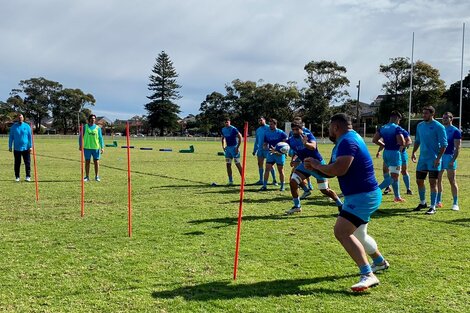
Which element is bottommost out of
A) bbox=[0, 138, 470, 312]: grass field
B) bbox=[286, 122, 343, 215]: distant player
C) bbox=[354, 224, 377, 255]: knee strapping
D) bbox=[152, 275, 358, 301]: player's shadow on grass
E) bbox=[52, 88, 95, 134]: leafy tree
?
bbox=[152, 275, 358, 301]: player's shadow on grass

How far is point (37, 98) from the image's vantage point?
107 metres

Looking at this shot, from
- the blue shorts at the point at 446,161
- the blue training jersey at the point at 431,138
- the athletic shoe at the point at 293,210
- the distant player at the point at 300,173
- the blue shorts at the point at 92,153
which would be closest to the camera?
the distant player at the point at 300,173

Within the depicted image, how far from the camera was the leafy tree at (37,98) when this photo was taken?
348 feet

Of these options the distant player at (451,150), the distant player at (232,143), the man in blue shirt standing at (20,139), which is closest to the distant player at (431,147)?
the distant player at (451,150)

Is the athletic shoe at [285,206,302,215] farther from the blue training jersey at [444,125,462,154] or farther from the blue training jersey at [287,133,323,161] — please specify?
the blue training jersey at [444,125,462,154]

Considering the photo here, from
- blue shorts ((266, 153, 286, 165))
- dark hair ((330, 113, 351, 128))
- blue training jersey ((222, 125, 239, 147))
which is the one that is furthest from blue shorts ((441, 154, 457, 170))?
blue training jersey ((222, 125, 239, 147))

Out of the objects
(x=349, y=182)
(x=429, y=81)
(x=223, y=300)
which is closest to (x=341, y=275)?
(x=349, y=182)

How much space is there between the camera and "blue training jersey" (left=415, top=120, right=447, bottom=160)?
920cm

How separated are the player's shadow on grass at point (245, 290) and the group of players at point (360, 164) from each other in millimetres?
518

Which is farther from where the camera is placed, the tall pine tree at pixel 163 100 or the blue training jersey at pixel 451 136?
the tall pine tree at pixel 163 100

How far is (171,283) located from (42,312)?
1391mm

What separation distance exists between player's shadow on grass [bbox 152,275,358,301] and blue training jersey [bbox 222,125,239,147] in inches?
363

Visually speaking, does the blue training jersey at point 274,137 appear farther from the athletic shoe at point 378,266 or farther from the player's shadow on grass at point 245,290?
the player's shadow on grass at point 245,290

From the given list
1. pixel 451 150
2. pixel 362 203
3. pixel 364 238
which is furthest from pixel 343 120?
pixel 451 150
